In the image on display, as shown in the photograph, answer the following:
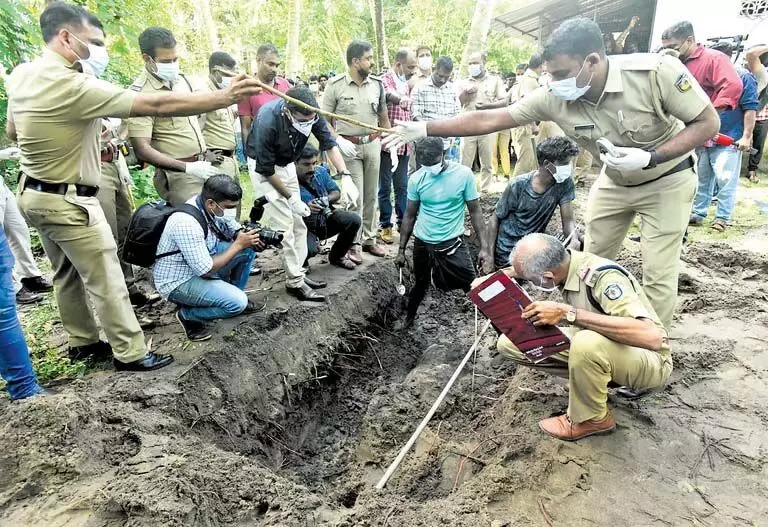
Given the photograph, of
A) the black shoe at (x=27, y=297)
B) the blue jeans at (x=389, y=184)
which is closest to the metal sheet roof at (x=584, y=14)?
the blue jeans at (x=389, y=184)

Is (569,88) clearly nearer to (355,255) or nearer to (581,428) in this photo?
(581,428)

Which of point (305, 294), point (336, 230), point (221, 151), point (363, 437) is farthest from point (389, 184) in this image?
point (363, 437)

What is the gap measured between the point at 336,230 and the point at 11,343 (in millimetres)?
2787

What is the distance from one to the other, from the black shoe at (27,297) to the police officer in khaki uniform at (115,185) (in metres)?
1.00

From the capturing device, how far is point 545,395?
297cm

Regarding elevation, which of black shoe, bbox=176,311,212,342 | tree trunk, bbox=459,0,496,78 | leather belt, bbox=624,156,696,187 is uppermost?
tree trunk, bbox=459,0,496,78

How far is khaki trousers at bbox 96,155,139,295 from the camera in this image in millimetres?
3639

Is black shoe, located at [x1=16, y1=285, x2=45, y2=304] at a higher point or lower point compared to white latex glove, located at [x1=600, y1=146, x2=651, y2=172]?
lower

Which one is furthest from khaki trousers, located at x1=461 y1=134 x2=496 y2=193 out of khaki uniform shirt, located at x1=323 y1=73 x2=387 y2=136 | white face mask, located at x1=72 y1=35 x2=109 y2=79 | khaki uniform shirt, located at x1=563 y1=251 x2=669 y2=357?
white face mask, located at x1=72 y1=35 x2=109 y2=79

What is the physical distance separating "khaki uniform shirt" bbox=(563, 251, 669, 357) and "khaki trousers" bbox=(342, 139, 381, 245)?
2.83 m

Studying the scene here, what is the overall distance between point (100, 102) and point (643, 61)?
10.1ft

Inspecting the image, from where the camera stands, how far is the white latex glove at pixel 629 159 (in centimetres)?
259

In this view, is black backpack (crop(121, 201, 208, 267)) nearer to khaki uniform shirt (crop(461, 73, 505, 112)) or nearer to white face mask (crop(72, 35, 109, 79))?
white face mask (crop(72, 35, 109, 79))

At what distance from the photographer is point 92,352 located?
3.34 meters
